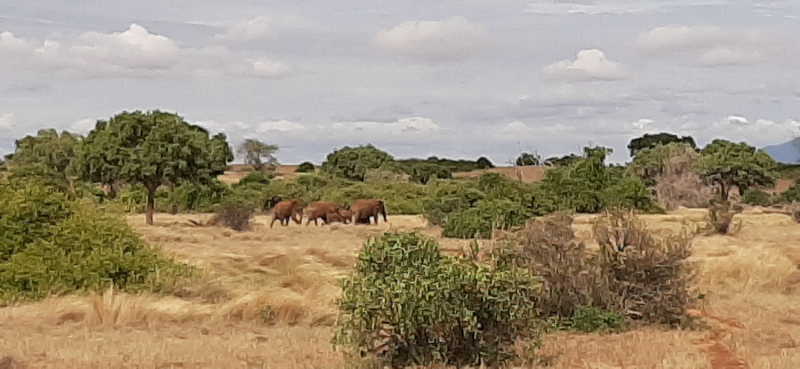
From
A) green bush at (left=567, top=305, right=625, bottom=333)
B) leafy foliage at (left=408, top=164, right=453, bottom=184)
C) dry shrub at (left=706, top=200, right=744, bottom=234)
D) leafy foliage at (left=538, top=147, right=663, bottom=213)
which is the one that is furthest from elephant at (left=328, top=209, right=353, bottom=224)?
leafy foliage at (left=408, top=164, right=453, bottom=184)

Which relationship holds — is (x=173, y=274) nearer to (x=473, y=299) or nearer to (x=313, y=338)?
(x=313, y=338)

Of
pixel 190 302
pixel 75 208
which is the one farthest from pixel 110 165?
pixel 190 302

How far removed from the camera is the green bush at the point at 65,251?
46.0 ft

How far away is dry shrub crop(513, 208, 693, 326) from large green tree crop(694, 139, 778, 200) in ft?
119

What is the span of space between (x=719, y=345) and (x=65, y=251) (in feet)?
31.3

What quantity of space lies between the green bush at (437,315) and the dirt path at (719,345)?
5.43 feet

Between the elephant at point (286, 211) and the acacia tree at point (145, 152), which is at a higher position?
the acacia tree at point (145, 152)

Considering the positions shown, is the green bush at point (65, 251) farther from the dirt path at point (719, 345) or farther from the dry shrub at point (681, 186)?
the dry shrub at point (681, 186)

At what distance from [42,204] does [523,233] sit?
7.86 m

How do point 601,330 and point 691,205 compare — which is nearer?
point 601,330

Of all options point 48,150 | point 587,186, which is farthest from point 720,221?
point 48,150

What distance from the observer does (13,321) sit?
472 inches

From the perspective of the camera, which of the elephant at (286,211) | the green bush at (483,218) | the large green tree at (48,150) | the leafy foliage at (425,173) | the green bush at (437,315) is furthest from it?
the leafy foliage at (425,173)

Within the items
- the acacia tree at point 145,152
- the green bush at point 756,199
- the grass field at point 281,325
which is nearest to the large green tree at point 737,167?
the green bush at point 756,199
